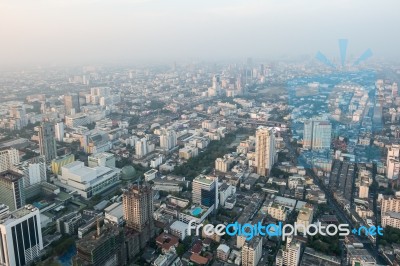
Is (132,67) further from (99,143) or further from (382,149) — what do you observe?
(382,149)

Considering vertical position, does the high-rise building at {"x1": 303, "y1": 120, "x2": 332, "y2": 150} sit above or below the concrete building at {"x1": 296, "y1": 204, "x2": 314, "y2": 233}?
above

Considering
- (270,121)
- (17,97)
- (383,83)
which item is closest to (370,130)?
(383,83)

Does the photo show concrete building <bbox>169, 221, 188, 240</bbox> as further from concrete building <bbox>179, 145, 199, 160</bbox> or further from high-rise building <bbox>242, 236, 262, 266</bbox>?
concrete building <bbox>179, 145, 199, 160</bbox>

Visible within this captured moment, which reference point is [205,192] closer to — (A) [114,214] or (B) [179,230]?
(B) [179,230]

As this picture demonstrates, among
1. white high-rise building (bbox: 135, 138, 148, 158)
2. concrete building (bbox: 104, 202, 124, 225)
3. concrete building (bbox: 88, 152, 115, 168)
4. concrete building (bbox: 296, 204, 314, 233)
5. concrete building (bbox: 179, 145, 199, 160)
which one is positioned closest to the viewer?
concrete building (bbox: 296, 204, 314, 233)

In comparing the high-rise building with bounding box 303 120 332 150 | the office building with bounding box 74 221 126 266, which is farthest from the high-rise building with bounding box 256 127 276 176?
the office building with bounding box 74 221 126 266

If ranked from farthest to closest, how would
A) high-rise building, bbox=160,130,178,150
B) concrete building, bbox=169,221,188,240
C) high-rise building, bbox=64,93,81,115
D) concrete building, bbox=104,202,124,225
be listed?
high-rise building, bbox=64,93,81,115
high-rise building, bbox=160,130,178,150
concrete building, bbox=104,202,124,225
concrete building, bbox=169,221,188,240

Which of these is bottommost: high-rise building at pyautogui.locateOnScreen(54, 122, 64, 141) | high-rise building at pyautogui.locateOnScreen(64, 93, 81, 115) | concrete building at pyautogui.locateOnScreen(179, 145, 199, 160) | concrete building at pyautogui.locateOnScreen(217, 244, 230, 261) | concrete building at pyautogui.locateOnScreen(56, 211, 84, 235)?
concrete building at pyautogui.locateOnScreen(217, 244, 230, 261)

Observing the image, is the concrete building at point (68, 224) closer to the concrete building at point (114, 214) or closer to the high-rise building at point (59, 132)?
the concrete building at point (114, 214)
